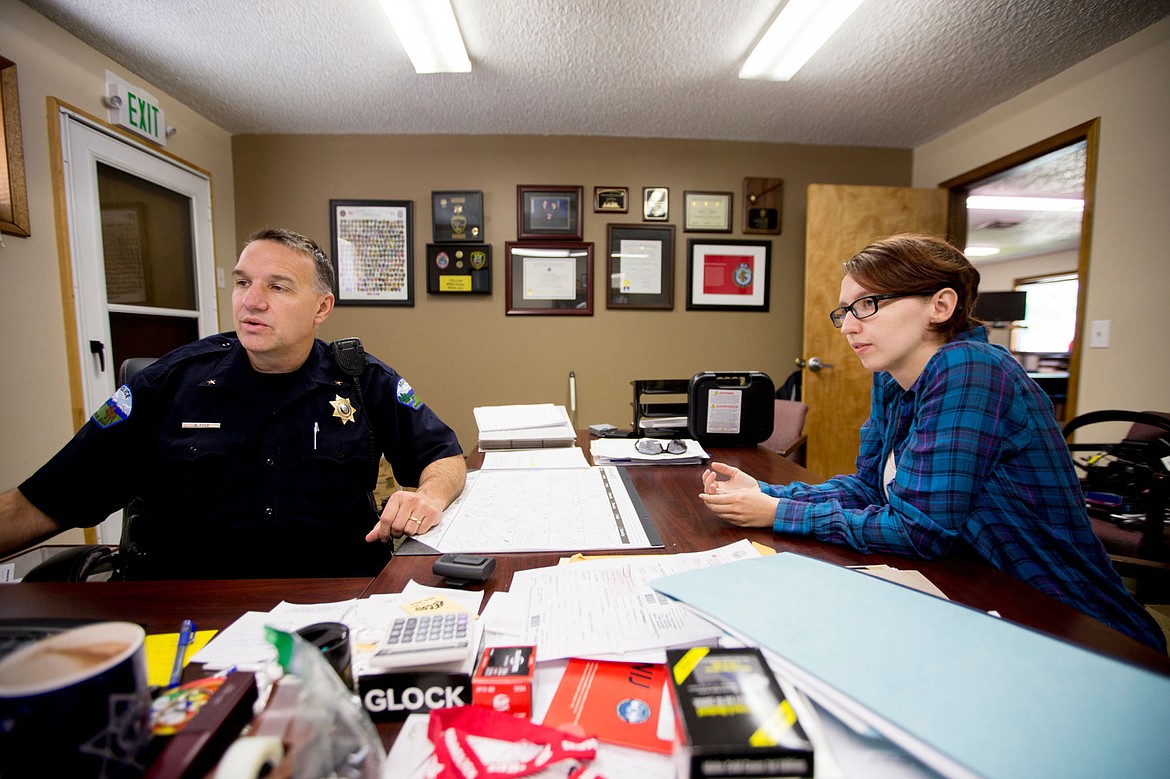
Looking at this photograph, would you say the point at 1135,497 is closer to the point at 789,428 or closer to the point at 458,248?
the point at 789,428

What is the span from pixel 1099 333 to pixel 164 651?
12.1 ft

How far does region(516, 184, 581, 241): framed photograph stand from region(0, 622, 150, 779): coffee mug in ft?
10.9

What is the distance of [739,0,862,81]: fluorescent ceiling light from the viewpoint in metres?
2.05

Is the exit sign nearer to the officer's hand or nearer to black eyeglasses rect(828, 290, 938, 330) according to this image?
the officer's hand

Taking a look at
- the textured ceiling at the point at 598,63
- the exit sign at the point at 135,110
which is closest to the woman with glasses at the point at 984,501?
the textured ceiling at the point at 598,63

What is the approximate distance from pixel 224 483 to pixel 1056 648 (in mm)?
1464

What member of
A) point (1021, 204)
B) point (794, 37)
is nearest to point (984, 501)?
point (794, 37)

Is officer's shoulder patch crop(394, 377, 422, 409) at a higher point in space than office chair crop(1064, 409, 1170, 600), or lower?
higher

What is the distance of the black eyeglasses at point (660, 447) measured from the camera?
145cm

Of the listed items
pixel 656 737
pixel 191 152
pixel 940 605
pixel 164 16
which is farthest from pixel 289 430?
pixel 191 152

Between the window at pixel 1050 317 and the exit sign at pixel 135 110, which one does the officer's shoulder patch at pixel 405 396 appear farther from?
the window at pixel 1050 317

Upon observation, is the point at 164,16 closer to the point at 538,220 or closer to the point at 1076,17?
the point at 538,220

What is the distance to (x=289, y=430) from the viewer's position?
1213 mm

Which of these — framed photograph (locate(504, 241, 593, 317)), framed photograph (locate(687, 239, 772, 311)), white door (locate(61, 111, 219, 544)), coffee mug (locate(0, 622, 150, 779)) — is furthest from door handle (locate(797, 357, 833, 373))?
white door (locate(61, 111, 219, 544))
